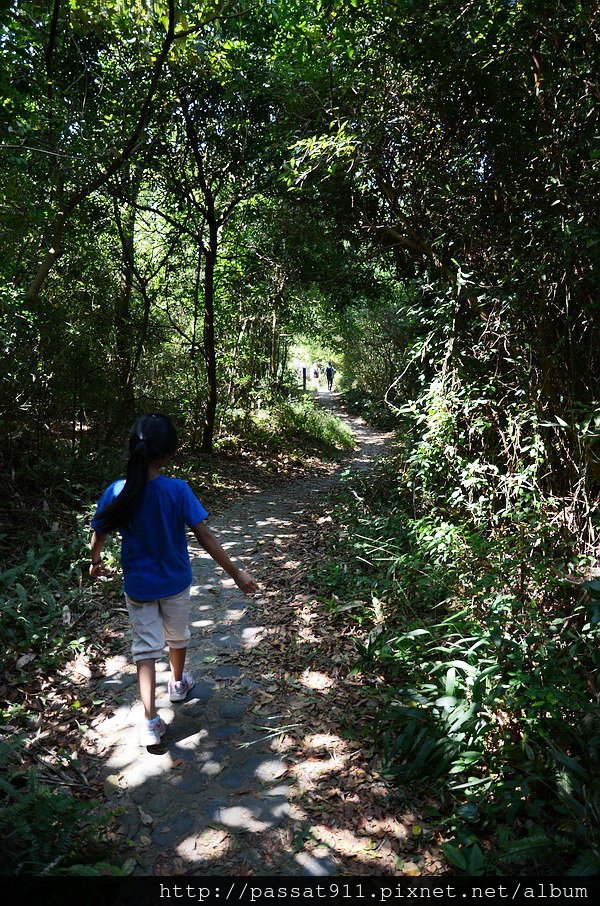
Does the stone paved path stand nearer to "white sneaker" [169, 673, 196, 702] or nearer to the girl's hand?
"white sneaker" [169, 673, 196, 702]

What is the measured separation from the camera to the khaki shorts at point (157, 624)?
2.90 m

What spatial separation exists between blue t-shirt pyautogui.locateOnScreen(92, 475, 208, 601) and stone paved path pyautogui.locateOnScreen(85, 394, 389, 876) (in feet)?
3.06

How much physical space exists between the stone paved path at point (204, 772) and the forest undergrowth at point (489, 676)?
68cm

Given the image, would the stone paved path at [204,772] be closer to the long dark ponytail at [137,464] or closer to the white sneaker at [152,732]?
the white sneaker at [152,732]

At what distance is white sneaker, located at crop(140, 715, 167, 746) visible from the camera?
292cm

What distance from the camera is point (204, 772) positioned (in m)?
2.79

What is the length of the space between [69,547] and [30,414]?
7.13 ft

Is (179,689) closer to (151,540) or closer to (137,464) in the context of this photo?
(151,540)

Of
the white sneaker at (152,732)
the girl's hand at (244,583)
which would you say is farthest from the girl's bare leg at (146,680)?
the girl's hand at (244,583)

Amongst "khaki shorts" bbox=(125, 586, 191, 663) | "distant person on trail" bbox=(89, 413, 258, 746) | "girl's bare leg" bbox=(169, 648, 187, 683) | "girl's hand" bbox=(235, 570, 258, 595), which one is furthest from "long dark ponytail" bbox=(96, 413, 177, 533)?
"girl's bare leg" bbox=(169, 648, 187, 683)

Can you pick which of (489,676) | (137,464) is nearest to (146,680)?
(137,464)

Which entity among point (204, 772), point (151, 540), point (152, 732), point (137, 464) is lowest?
point (204, 772)

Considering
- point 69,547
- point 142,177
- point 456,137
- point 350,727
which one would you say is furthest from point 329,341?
point 350,727

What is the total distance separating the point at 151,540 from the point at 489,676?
212 centimetres
